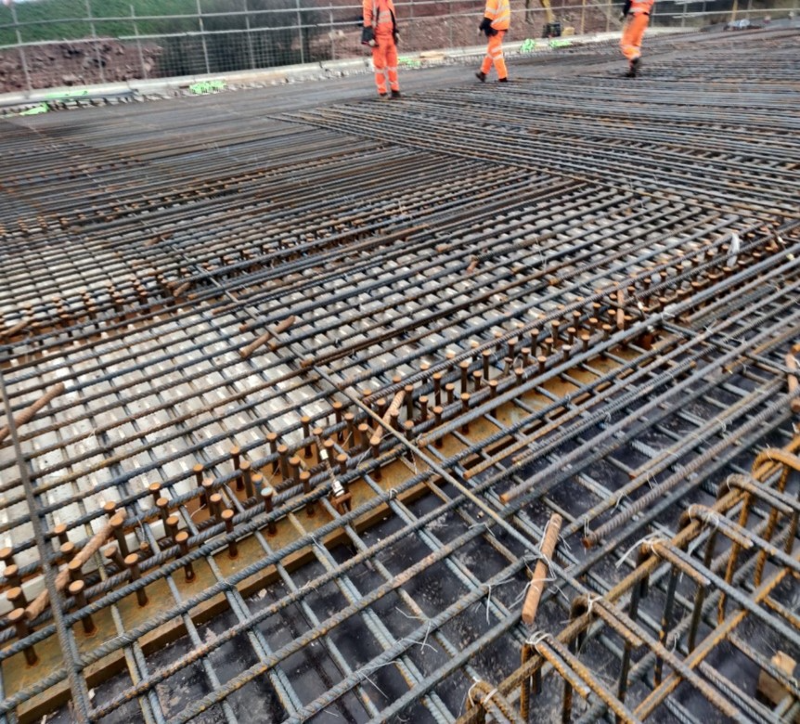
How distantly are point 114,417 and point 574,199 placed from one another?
11.0 feet

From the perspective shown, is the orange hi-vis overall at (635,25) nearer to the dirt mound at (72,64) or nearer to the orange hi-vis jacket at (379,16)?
the orange hi-vis jacket at (379,16)

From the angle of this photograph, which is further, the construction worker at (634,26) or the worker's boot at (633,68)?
the worker's boot at (633,68)

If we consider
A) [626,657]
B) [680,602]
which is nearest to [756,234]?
[680,602]

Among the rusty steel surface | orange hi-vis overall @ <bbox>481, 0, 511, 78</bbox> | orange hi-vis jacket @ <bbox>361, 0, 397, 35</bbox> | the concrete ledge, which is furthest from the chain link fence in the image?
the rusty steel surface

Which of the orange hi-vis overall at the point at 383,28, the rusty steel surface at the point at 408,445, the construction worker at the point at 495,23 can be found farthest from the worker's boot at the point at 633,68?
the rusty steel surface at the point at 408,445

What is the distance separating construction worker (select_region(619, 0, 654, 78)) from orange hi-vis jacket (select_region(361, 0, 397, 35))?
3299 mm

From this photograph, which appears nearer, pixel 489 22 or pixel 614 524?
pixel 614 524

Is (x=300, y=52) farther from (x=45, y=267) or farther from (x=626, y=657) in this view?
(x=626, y=657)

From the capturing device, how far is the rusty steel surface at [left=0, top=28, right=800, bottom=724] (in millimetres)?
1588

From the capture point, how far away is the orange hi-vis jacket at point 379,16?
9000mm

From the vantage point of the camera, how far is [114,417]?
282 centimetres

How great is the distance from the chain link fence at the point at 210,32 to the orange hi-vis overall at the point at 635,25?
20.7ft

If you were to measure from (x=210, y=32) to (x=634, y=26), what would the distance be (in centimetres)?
879

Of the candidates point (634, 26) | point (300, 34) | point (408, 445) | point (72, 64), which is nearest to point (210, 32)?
point (300, 34)
